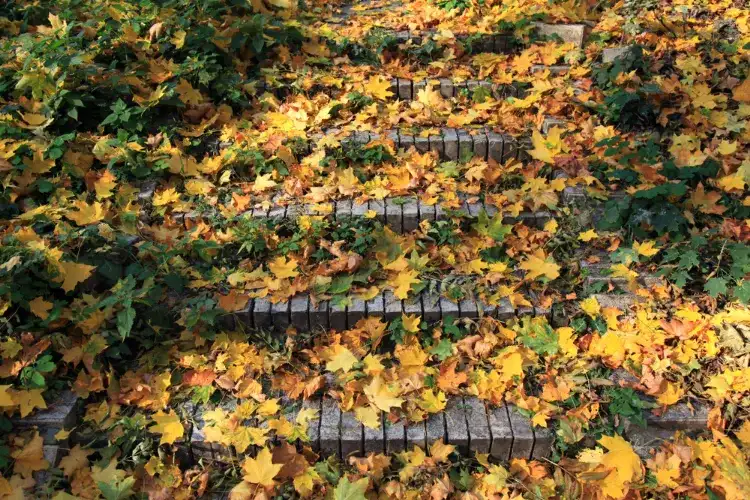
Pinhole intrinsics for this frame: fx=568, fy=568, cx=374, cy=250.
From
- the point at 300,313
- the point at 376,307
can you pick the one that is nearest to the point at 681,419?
the point at 376,307

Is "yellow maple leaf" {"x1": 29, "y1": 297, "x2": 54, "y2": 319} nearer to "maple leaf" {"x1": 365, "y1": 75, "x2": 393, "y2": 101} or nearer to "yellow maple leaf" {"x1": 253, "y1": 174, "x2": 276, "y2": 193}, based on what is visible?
"yellow maple leaf" {"x1": 253, "y1": 174, "x2": 276, "y2": 193}

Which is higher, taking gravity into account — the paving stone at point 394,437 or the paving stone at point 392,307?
the paving stone at point 392,307

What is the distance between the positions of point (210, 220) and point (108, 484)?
1.46 metres

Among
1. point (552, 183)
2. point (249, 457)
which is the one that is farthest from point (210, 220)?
point (552, 183)

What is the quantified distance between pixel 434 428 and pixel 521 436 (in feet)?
1.17

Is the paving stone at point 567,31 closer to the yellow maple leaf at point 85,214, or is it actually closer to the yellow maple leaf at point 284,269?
the yellow maple leaf at point 284,269

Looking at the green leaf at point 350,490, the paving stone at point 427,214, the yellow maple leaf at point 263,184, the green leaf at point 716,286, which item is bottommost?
the green leaf at point 350,490

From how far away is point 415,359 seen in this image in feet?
8.66

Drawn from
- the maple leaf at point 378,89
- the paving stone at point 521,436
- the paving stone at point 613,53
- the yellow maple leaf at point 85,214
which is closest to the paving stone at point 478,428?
the paving stone at point 521,436

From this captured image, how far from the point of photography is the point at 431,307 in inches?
109

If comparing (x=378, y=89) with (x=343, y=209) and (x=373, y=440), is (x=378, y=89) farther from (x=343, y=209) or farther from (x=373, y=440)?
(x=373, y=440)

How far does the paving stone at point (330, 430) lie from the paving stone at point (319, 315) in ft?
1.44

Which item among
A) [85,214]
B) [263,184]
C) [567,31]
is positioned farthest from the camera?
[567,31]

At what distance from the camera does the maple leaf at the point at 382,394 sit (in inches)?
95.5
